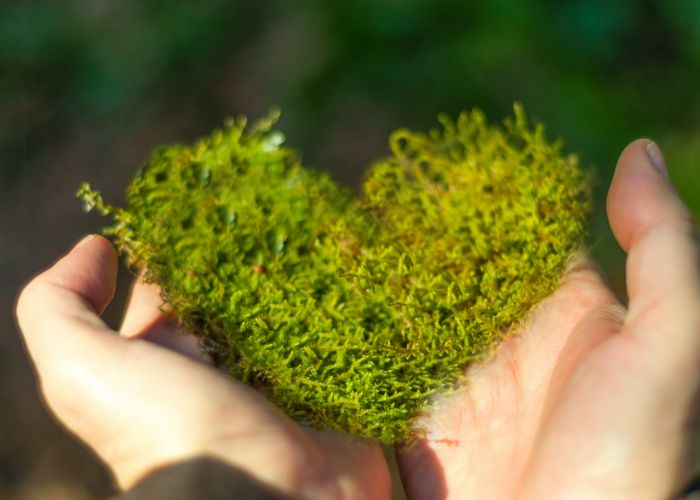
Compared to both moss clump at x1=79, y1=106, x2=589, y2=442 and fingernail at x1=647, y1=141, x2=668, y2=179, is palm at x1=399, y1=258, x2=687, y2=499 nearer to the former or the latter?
moss clump at x1=79, y1=106, x2=589, y2=442

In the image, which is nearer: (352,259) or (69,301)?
(69,301)

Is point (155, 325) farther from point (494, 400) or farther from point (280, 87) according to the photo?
point (280, 87)

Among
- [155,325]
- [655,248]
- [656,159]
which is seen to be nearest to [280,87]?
[155,325]

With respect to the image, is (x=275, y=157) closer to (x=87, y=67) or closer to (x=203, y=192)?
(x=203, y=192)

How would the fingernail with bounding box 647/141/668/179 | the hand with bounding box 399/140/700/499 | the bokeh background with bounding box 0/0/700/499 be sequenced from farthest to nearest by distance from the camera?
1. the bokeh background with bounding box 0/0/700/499
2. the fingernail with bounding box 647/141/668/179
3. the hand with bounding box 399/140/700/499

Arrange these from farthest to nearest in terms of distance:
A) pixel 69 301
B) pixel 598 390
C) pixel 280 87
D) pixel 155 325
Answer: pixel 280 87, pixel 155 325, pixel 69 301, pixel 598 390

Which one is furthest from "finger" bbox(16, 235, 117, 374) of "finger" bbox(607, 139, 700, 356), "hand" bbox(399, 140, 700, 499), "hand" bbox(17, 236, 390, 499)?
"finger" bbox(607, 139, 700, 356)
